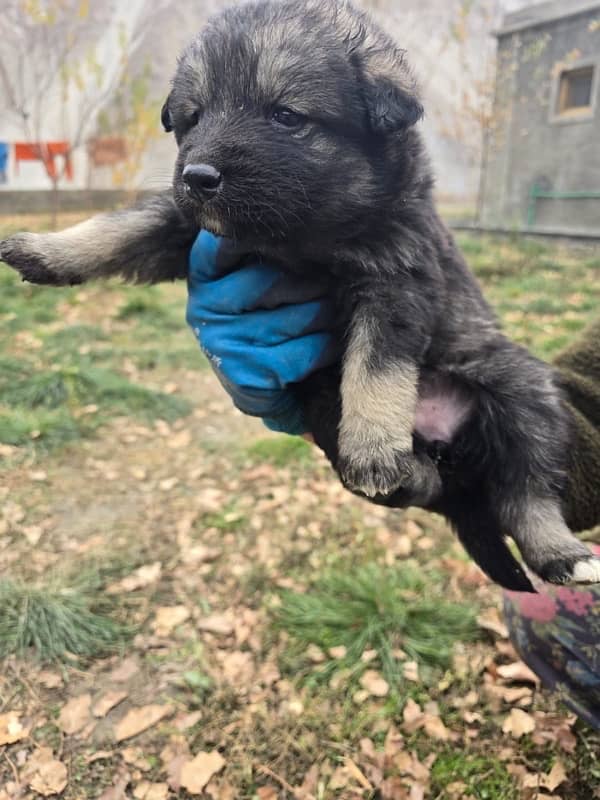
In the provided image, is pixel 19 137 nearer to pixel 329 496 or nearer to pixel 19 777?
pixel 329 496

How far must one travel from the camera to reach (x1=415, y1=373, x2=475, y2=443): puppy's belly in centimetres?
224

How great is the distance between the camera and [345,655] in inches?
128

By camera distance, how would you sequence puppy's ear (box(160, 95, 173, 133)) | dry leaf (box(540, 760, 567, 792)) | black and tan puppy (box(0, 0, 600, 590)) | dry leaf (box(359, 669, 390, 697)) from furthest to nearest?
dry leaf (box(359, 669, 390, 697))
dry leaf (box(540, 760, 567, 792))
puppy's ear (box(160, 95, 173, 133))
black and tan puppy (box(0, 0, 600, 590))

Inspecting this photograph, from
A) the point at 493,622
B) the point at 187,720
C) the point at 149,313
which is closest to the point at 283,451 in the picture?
→ the point at 493,622

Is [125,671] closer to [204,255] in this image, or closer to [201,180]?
[204,255]

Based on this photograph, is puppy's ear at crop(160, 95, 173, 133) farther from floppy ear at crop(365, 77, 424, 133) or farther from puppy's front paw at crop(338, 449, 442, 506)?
puppy's front paw at crop(338, 449, 442, 506)

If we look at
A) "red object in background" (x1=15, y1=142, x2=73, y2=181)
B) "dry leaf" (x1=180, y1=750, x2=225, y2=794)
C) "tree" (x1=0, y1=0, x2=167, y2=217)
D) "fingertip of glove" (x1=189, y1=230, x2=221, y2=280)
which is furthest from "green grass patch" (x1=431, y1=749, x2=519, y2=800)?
"red object in background" (x1=15, y1=142, x2=73, y2=181)

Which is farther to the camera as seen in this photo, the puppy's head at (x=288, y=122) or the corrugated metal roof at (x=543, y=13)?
the corrugated metal roof at (x=543, y=13)

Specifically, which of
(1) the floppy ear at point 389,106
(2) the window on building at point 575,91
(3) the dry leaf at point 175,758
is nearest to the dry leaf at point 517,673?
(3) the dry leaf at point 175,758

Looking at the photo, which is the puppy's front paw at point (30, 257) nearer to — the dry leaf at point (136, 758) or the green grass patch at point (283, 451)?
the dry leaf at point (136, 758)

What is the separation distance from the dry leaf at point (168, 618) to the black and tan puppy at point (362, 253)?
6.17ft

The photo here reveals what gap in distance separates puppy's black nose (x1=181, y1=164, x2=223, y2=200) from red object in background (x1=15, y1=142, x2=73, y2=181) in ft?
31.7

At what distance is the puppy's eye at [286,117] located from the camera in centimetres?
179

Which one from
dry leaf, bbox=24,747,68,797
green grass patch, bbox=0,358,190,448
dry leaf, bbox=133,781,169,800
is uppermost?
green grass patch, bbox=0,358,190,448
